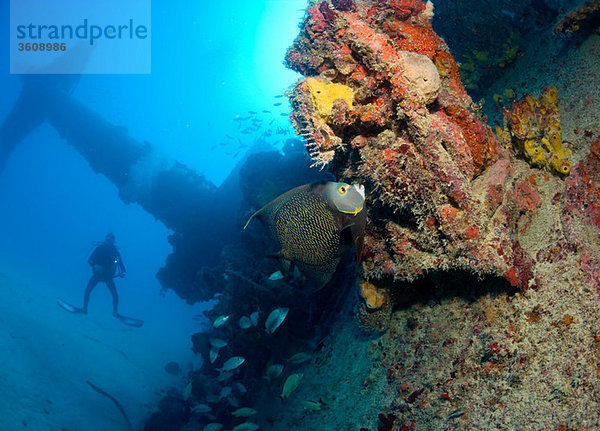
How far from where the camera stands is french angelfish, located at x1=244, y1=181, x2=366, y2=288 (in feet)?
6.46

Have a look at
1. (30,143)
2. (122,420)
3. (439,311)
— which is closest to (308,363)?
(439,311)

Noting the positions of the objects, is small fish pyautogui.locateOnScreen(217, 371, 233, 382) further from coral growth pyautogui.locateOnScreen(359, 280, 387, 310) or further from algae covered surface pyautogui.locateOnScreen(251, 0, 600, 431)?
coral growth pyautogui.locateOnScreen(359, 280, 387, 310)

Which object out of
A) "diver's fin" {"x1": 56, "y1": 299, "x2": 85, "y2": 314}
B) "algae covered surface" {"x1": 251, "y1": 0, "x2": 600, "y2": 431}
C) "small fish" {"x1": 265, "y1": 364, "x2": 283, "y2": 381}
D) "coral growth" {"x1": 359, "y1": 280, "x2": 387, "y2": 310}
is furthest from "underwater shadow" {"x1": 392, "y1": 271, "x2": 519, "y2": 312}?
"diver's fin" {"x1": 56, "y1": 299, "x2": 85, "y2": 314}

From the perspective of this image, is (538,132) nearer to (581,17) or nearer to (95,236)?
(581,17)

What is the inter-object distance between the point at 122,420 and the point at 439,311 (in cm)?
1119

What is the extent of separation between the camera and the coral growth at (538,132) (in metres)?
2.62

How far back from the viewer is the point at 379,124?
231cm

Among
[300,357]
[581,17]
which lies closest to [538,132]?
[581,17]

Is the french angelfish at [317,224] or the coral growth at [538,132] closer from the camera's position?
the french angelfish at [317,224]

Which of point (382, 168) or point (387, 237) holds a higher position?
point (382, 168)

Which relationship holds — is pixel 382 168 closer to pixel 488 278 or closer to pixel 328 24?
pixel 488 278

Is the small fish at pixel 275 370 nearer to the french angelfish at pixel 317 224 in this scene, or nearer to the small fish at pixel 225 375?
the small fish at pixel 225 375

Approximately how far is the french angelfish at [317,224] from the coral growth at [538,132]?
196cm

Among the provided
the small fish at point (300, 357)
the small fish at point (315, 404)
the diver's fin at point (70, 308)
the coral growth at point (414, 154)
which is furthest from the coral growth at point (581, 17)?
the diver's fin at point (70, 308)
